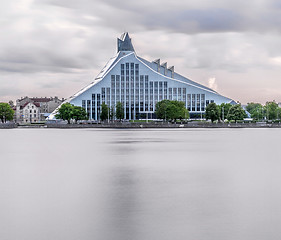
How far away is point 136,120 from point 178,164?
14312 cm

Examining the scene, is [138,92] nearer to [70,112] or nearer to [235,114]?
[70,112]

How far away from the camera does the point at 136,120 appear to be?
578 feet

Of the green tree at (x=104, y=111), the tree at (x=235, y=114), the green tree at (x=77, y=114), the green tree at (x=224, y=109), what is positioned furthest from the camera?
the green tree at (x=224, y=109)

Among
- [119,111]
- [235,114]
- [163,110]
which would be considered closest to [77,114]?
[119,111]

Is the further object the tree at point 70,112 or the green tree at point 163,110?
the tree at point 70,112

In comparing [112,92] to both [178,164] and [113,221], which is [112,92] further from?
[113,221]

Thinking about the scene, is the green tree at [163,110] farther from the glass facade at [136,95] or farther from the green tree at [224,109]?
the glass facade at [136,95]

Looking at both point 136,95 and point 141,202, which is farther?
point 136,95

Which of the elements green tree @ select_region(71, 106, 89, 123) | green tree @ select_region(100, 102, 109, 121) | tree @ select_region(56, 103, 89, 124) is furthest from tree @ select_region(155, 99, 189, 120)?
tree @ select_region(56, 103, 89, 124)

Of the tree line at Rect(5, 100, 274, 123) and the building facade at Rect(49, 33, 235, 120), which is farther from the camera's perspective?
the building facade at Rect(49, 33, 235, 120)

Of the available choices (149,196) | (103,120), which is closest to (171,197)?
(149,196)

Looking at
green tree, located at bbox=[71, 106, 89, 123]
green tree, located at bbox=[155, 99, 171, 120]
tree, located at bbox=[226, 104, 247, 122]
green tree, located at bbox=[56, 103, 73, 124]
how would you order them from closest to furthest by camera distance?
green tree, located at bbox=[155, 99, 171, 120] < green tree, located at bbox=[56, 103, 73, 124] < green tree, located at bbox=[71, 106, 89, 123] < tree, located at bbox=[226, 104, 247, 122]

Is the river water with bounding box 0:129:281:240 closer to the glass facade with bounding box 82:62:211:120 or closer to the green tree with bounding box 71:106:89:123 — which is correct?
the green tree with bounding box 71:106:89:123

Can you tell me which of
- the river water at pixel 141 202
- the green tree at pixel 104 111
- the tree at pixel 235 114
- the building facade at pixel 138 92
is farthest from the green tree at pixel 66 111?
the river water at pixel 141 202
